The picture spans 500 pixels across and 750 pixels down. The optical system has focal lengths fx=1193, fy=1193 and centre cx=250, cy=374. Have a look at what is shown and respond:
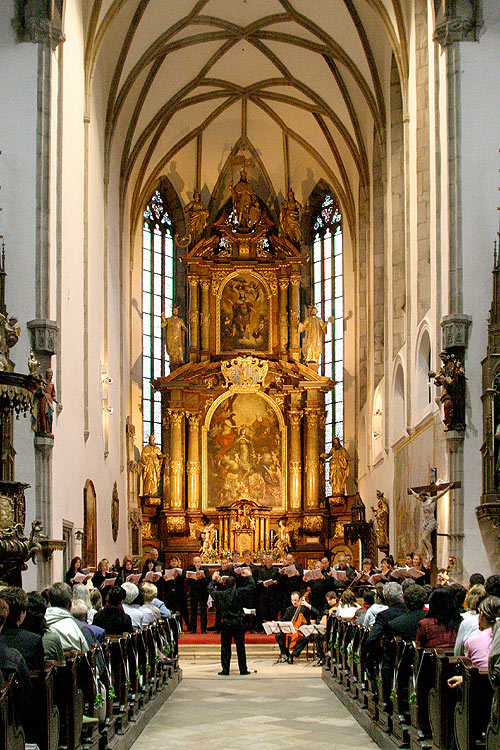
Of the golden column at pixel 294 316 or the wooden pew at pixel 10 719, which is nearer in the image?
the wooden pew at pixel 10 719

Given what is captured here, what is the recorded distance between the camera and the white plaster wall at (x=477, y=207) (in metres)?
18.2

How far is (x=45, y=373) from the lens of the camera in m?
18.0

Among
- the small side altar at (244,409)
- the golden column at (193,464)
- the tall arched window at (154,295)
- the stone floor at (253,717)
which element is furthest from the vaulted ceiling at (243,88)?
the stone floor at (253,717)

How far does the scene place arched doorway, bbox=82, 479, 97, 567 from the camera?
22.9m

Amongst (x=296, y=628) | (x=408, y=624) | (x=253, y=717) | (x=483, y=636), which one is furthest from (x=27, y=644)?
→ (x=296, y=628)

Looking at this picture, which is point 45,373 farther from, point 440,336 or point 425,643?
point 425,643

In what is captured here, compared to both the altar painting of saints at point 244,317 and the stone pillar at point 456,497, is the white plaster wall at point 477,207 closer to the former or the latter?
the stone pillar at point 456,497

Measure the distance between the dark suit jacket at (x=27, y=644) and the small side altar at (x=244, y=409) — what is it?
85.3 ft

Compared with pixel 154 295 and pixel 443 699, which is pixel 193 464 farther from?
pixel 443 699

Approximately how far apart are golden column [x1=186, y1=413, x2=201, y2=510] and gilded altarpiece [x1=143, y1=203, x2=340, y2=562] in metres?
0.03

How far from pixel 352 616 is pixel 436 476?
5452 mm

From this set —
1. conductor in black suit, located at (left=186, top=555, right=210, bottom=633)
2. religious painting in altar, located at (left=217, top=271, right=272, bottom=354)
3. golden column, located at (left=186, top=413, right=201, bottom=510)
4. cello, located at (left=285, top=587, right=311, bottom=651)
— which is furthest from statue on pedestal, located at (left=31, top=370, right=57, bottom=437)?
religious painting in altar, located at (left=217, top=271, right=272, bottom=354)

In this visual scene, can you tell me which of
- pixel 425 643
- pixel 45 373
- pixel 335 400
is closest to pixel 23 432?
pixel 45 373

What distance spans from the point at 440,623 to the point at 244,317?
90.6 feet
